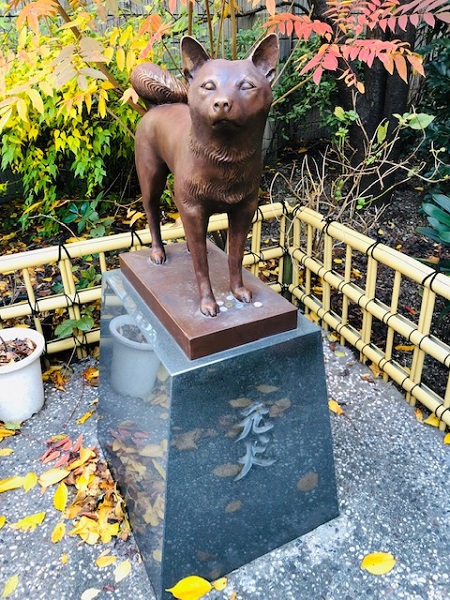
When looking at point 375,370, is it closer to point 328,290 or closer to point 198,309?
point 328,290

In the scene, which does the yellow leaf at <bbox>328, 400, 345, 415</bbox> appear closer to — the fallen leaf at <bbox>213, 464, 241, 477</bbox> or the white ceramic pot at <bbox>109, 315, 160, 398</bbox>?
the fallen leaf at <bbox>213, 464, 241, 477</bbox>

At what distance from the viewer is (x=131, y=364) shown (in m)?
1.88

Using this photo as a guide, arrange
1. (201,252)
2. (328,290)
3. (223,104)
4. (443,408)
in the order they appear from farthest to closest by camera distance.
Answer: (328,290) → (443,408) → (201,252) → (223,104)

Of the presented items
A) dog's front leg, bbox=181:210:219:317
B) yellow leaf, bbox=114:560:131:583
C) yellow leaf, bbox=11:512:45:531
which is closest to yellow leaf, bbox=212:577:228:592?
yellow leaf, bbox=114:560:131:583

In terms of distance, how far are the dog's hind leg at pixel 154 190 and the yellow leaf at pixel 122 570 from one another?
1.13 m

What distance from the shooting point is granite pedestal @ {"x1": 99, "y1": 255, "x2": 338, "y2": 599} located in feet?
5.18

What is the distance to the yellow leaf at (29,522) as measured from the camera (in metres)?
1.98

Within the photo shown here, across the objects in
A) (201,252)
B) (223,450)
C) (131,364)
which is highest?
(201,252)

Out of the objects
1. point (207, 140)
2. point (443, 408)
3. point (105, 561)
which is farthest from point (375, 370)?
point (207, 140)

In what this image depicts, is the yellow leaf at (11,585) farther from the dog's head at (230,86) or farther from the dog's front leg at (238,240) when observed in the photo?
the dog's head at (230,86)

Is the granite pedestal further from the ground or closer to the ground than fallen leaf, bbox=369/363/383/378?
further from the ground

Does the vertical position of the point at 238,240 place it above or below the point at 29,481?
above

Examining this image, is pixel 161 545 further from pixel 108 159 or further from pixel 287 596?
pixel 108 159

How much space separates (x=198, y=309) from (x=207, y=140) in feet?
1.84
